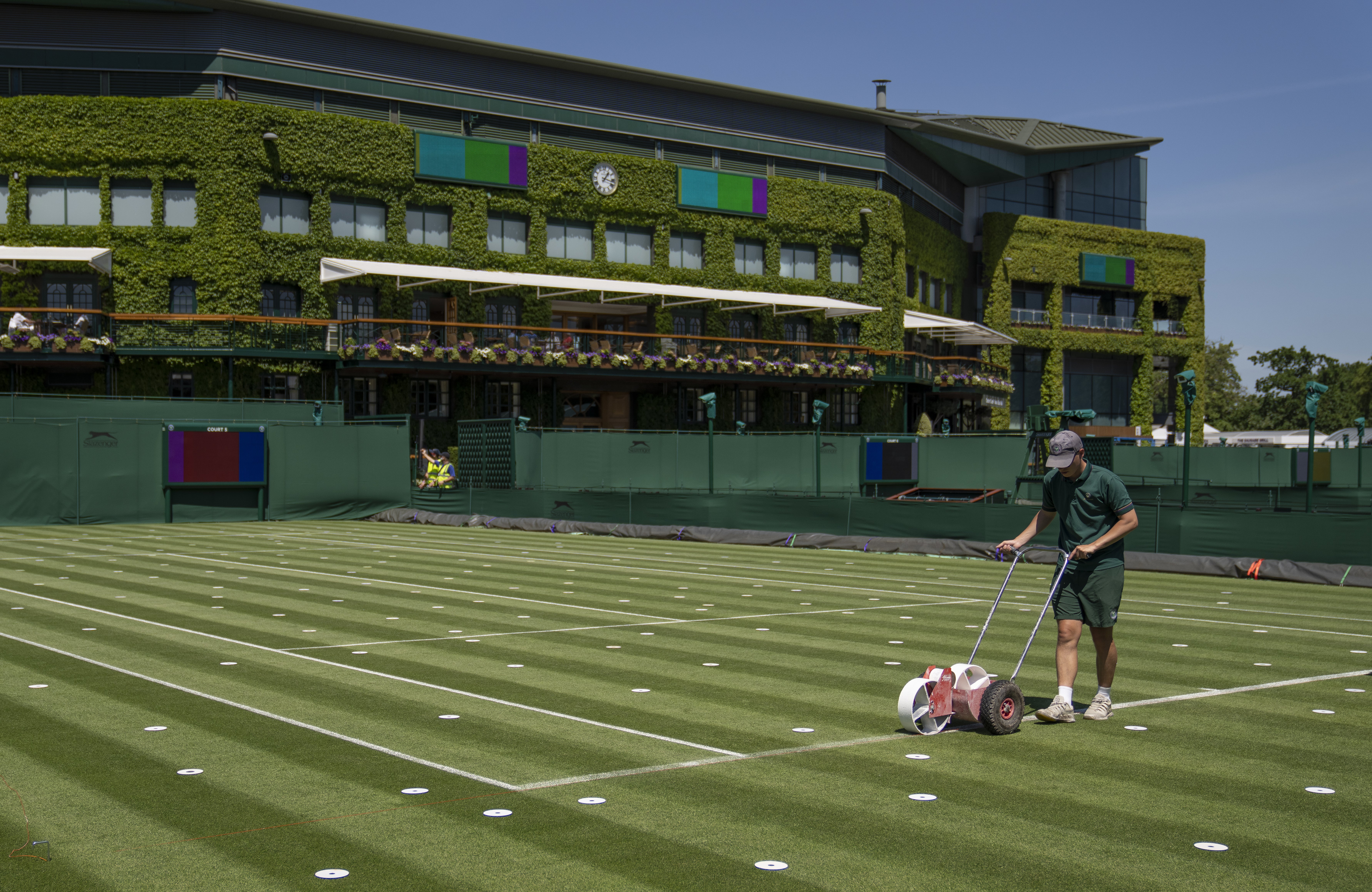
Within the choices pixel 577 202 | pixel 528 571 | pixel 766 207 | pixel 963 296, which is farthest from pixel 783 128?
pixel 528 571

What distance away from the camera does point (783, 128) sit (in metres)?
62.8

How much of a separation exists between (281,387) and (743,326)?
72.7 ft

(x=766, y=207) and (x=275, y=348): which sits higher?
(x=766, y=207)

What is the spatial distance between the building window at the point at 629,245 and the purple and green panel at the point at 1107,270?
32.3 m

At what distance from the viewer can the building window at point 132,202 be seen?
49.4 m

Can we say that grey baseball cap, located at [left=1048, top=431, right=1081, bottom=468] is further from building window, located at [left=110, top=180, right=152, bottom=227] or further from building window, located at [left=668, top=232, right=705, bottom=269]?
building window, located at [left=668, top=232, right=705, bottom=269]

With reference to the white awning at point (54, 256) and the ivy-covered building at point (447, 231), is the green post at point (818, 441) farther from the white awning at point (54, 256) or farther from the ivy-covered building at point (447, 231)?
the white awning at point (54, 256)

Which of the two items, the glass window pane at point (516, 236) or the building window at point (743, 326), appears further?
the building window at point (743, 326)

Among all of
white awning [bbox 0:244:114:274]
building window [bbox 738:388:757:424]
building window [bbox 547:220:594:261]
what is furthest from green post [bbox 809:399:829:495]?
white awning [bbox 0:244:114:274]

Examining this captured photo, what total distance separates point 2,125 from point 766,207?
32796 millimetres

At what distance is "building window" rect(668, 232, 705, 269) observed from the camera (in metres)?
59.8

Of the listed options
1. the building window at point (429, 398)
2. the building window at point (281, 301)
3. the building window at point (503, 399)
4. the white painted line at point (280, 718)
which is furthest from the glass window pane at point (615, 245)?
the white painted line at point (280, 718)

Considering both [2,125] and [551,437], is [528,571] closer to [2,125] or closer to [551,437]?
[551,437]

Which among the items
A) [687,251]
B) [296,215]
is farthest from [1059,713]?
[687,251]
